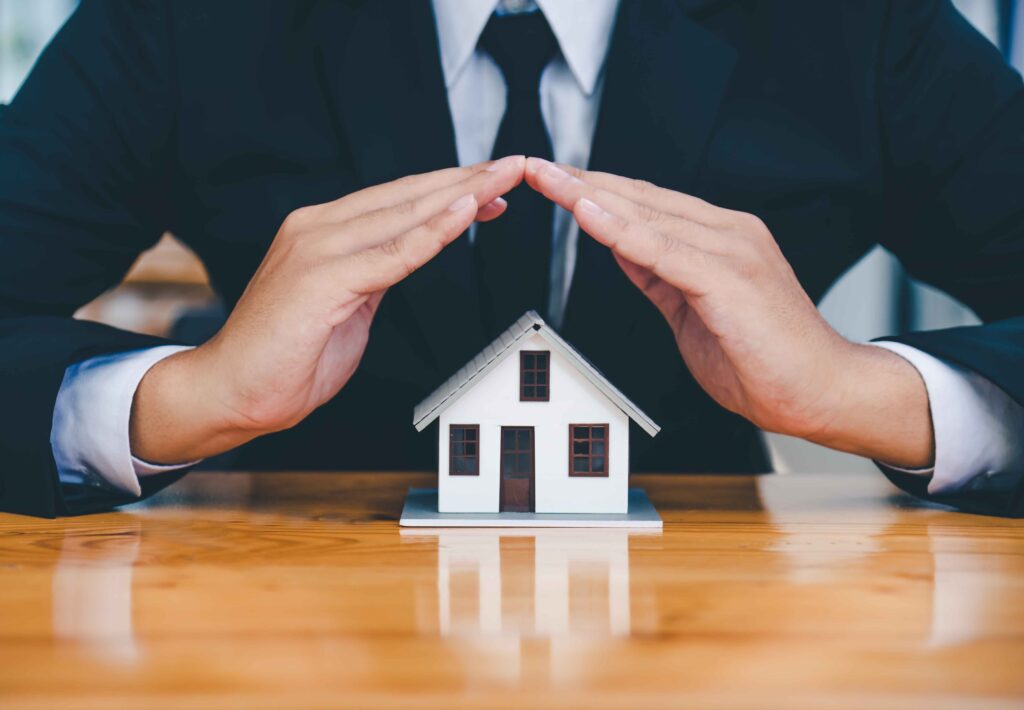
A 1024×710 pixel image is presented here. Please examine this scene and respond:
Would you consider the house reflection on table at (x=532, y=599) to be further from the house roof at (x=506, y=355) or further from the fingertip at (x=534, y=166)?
the fingertip at (x=534, y=166)

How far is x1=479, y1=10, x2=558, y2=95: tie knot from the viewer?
3.72 ft

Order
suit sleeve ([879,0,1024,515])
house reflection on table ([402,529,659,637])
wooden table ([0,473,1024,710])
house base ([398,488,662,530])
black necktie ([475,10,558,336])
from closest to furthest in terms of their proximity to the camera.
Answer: wooden table ([0,473,1024,710]) < house reflection on table ([402,529,659,637]) < house base ([398,488,662,530]) < black necktie ([475,10,558,336]) < suit sleeve ([879,0,1024,515])

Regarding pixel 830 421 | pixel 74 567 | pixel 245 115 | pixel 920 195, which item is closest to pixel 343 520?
pixel 74 567

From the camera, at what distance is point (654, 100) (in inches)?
44.9

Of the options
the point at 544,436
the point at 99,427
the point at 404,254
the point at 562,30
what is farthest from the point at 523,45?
the point at 99,427

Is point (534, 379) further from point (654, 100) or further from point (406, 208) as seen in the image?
point (654, 100)

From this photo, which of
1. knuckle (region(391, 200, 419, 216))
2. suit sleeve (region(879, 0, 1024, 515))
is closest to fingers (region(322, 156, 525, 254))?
knuckle (region(391, 200, 419, 216))

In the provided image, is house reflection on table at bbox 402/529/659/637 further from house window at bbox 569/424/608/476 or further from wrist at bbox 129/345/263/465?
wrist at bbox 129/345/263/465

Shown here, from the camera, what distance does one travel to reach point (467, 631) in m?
0.55

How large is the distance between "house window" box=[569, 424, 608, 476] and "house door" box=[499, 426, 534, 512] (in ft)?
0.14

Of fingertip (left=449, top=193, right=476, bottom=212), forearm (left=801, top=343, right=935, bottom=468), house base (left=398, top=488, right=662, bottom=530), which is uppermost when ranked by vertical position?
fingertip (left=449, top=193, right=476, bottom=212)

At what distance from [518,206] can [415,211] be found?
13.0 inches

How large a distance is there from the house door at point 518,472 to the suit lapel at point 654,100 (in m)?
0.35

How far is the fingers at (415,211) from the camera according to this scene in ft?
2.85
